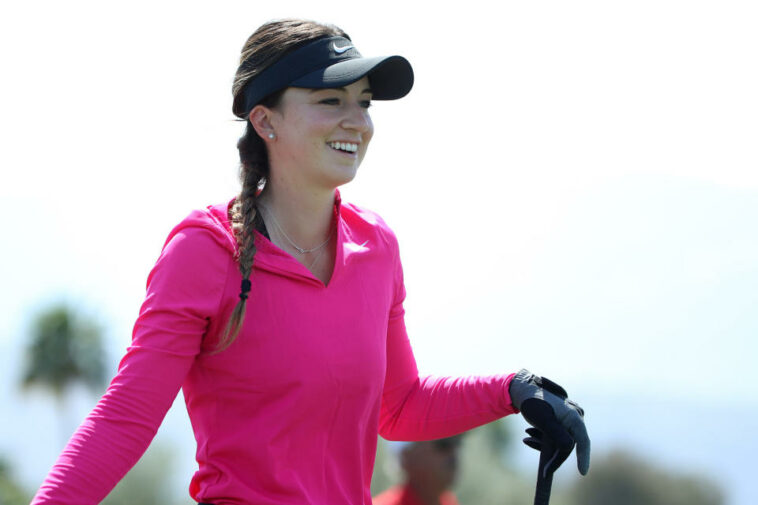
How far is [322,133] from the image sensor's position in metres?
1.95

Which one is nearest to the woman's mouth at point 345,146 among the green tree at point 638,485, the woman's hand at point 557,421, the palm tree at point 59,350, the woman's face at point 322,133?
the woman's face at point 322,133

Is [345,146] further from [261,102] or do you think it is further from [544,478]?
[544,478]

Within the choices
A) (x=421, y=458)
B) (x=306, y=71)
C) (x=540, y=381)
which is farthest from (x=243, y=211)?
(x=421, y=458)

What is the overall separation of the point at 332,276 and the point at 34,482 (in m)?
10.2

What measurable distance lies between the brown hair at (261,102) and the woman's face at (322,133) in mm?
58

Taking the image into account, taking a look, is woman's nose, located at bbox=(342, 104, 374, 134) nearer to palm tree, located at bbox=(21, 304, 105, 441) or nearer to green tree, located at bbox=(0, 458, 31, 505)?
green tree, located at bbox=(0, 458, 31, 505)

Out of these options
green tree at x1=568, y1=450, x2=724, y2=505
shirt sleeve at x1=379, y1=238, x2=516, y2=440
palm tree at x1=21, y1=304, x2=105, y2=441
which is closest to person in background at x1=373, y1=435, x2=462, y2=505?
shirt sleeve at x1=379, y1=238, x2=516, y2=440

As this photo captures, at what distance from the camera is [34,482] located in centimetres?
1106

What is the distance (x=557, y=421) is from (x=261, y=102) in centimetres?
96

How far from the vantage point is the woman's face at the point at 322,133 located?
1.95 m

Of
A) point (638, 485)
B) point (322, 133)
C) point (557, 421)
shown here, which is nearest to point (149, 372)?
point (322, 133)

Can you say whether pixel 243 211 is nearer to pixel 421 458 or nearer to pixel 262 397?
pixel 262 397

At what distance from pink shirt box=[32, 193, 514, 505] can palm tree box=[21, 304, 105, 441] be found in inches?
771

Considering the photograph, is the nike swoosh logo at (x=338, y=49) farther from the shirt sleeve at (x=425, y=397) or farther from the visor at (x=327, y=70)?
the shirt sleeve at (x=425, y=397)
